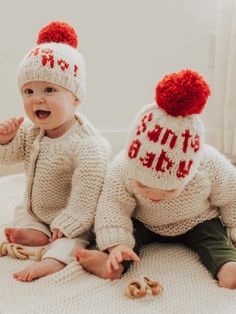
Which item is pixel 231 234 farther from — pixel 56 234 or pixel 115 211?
pixel 56 234

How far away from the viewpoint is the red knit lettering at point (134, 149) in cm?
91

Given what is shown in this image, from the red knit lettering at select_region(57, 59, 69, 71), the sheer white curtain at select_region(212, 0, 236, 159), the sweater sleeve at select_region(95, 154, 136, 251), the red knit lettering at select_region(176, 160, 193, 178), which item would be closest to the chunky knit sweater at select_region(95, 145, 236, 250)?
the sweater sleeve at select_region(95, 154, 136, 251)

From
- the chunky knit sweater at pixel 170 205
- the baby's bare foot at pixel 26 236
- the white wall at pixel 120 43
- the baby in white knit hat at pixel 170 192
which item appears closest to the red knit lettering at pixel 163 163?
the baby in white knit hat at pixel 170 192

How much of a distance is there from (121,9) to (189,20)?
0.27 metres

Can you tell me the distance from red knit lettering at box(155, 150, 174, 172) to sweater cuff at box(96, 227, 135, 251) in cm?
19

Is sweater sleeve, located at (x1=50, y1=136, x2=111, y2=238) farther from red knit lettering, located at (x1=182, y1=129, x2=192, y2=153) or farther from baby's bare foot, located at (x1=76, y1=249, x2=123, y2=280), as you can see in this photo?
red knit lettering, located at (x1=182, y1=129, x2=192, y2=153)

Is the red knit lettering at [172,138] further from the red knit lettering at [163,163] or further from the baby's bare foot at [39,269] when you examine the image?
the baby's bare foot at [39,269]

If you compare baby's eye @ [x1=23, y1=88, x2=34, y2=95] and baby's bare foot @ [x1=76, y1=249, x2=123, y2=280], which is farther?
baby's eye @ [x1=23, y1=88, x2=34, y2=95]

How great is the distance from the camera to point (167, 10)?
1.95m

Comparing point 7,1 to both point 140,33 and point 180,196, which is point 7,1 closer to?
point 140,33

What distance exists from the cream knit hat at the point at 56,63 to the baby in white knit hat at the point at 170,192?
0.66 ft

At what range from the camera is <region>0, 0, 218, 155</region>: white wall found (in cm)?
195

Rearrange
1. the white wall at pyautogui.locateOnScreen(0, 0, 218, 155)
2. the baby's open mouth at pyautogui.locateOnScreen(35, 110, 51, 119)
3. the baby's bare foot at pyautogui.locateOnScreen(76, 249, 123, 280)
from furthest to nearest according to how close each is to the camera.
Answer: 1. the white wall at pyautogui.locateOnScreen(0, 0, 218, 155)
2. the baby's open mouth at pyautogui.locateOnScreen(35, 110, 51, 119)
3. the baby's bare foot at pyautogui.locateOnScreen(76, 249, 123, 280)

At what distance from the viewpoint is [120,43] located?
79.2 inches
